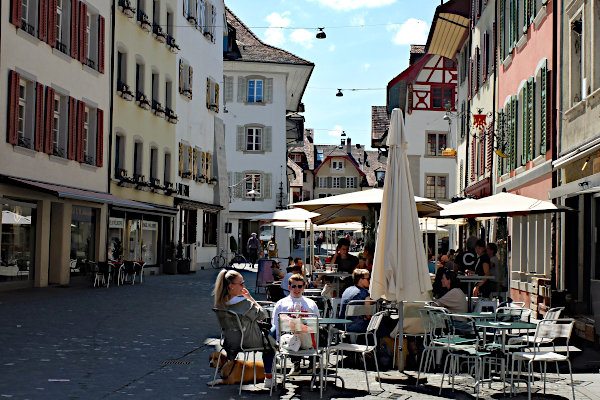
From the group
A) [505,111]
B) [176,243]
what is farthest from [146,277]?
[505,111]

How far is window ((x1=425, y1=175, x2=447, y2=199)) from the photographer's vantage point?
5144cm

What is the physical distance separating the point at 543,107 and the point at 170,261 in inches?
743

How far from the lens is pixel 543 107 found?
58.4 feet

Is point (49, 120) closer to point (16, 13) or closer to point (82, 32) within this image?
point (16, 13)

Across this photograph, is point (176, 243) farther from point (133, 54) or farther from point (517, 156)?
point (517, 156)

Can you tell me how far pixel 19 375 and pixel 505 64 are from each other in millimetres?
17622

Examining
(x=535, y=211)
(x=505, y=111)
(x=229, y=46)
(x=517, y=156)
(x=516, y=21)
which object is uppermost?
(x=229, y=46)

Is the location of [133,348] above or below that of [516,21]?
below

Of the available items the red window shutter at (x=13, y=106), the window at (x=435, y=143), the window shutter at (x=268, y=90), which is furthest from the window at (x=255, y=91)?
the red window shutter at (x=13, y=106)

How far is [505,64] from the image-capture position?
2339 cm

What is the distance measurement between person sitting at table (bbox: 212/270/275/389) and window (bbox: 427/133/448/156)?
43092mm

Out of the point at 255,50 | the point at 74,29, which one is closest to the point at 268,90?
the point at 255,50

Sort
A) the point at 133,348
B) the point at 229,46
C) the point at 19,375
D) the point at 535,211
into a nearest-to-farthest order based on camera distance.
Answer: the point at 19,375, the point at 133,348, the point at 535,211, the point at 229,46

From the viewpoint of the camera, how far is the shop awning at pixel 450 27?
3253cm
